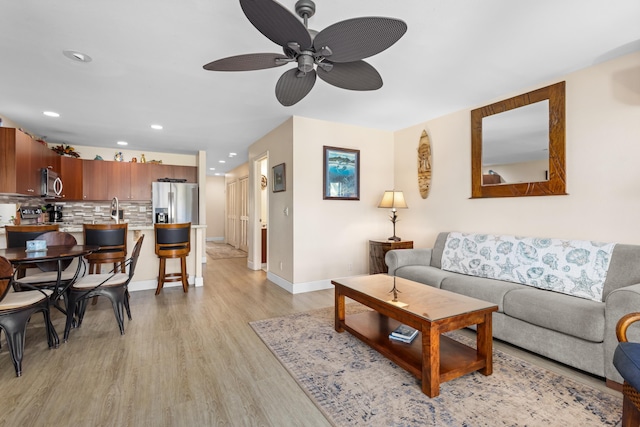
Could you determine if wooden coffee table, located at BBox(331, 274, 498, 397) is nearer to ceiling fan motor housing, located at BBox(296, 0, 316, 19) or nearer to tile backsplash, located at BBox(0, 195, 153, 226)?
ceiling fan motor housing, located at BBox(296, 0, 316, 19)

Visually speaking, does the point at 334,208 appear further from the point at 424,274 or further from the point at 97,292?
the point at 97,292

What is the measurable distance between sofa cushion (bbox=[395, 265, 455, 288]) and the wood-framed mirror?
1102mm

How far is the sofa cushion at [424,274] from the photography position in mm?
3143

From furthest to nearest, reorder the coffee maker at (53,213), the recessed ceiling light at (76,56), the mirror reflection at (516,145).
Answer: the coffee maker at (53,213), the mirror reflection at (516,145), the recessed ceiling light at (76,56)

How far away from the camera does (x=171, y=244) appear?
158 inches

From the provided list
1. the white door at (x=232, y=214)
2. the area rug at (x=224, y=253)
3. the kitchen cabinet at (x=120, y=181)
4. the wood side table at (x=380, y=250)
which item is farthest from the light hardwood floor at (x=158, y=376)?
the white door at (x=232, y=214)

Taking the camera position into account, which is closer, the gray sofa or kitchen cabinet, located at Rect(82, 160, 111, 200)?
the gray sofa

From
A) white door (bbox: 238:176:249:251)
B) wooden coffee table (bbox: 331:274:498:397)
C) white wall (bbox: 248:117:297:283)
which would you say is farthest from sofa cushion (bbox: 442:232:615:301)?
white door (bbox: 238:176:249:251)

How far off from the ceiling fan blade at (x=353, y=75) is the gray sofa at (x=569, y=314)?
2046mm

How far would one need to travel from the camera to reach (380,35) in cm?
151

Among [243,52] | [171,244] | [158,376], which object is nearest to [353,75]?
[243,52]

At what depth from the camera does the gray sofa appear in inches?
76.0

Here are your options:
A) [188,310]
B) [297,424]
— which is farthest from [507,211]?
[188,310]

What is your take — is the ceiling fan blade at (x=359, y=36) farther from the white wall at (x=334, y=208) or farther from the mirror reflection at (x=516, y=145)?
the white wall at (x=334, y=208)
